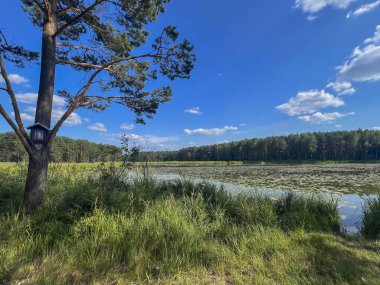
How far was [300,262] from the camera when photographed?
11.8ft

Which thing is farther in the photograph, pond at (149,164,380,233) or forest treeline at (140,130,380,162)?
forest treeline at (140,130,380,162)

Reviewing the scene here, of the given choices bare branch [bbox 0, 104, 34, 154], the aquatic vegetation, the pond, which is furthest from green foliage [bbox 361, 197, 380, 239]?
bare branch [bbox 0, 104, 34, 154]

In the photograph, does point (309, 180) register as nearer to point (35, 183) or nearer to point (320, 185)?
point (320, 185)

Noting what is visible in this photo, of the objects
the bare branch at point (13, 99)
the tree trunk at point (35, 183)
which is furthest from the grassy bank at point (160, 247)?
the bare branch at point (13, 99)

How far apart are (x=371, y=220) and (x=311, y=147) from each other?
85.4 m

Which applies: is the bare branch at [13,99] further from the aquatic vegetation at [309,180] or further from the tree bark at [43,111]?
the aquatic vegetation at [309,180]

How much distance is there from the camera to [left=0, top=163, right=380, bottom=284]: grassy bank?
10.4ft

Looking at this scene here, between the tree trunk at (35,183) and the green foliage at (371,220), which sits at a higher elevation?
the tree trunk at (35,183)

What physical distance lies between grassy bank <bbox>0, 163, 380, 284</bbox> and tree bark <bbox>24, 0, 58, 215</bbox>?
0.27 m

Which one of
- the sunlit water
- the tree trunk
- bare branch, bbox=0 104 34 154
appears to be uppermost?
bare branch, bbox=0 104 34 154

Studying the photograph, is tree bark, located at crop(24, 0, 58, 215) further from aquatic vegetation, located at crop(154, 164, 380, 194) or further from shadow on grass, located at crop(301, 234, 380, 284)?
aquatic vegetation, located at crop(154, 164, 380, 194)

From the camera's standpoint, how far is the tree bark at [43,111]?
4598mm

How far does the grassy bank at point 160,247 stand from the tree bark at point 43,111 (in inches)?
10.6

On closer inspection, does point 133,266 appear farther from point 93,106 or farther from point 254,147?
→ point 254,147
